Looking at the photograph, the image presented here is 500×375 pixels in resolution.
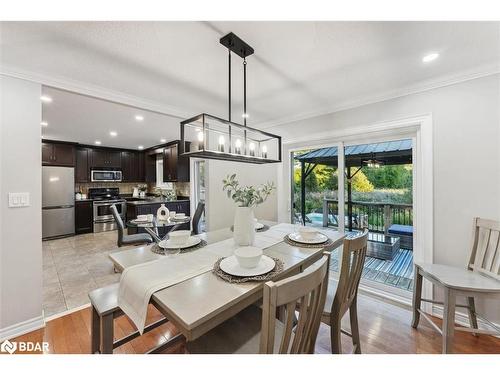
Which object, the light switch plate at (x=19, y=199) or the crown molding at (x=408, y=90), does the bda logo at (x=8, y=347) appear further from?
the crown molding at (x=408, y=90)

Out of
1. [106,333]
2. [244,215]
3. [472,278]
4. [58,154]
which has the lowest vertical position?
[106,333]

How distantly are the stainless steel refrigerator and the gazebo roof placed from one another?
5689 mm

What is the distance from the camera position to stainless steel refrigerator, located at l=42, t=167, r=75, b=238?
4659 millimetres

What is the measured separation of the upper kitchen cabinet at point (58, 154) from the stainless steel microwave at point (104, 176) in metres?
0.58

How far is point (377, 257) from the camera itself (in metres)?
2.99

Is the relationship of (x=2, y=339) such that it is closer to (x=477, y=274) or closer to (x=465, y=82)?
(x=477, y=274)

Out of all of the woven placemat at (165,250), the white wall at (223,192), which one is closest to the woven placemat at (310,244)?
the woven placemat at (165,250)

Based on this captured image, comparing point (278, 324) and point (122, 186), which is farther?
point (122, 186)

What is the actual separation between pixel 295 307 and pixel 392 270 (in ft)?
8.67

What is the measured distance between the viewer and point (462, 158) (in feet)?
6.28

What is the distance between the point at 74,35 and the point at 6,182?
4.47 ft

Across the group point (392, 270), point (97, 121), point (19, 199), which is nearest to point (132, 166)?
point (97, 121)

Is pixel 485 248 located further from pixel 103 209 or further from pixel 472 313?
pixel 103 209
